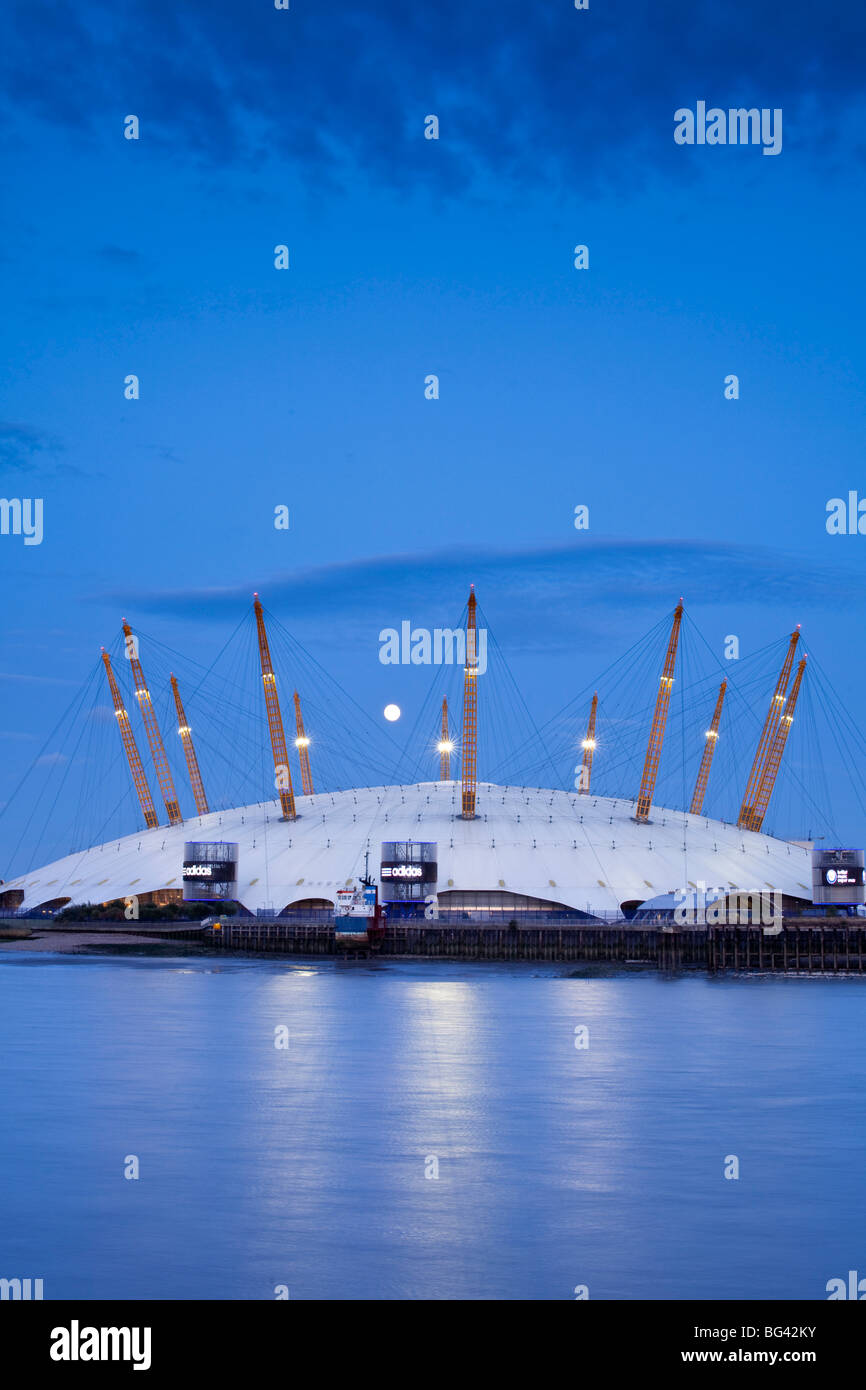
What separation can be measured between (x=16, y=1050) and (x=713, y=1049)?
20579 mm

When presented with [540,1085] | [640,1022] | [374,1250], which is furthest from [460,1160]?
[640,1022]

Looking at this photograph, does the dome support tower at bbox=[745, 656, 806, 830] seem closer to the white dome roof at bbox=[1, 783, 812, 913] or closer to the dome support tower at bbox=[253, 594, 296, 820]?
the white dome roof at bbox=[1, 783, 812, 913]

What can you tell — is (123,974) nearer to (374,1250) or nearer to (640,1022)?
(640,1022)

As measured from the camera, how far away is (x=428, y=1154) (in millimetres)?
28438

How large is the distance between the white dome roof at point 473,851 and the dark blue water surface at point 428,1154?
4894cm

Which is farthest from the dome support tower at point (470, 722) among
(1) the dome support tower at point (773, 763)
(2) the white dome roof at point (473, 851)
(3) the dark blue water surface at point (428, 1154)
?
(3) the dark blue water surface at point (428, 1154)

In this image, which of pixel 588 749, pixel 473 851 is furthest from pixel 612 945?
pixel 588 749

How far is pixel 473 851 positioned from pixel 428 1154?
81158 millimetres

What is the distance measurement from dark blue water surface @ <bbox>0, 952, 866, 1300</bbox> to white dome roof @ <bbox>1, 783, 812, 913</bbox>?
4894cm

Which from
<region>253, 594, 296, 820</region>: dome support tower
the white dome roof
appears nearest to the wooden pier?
the white dome roof

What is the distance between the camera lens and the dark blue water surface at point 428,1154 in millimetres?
20344

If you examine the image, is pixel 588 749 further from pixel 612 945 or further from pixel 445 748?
pixel 612 945

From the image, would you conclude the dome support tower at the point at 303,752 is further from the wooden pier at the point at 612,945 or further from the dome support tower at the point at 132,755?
the wooden pier at the point at 612,945

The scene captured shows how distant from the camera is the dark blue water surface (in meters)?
20.3
